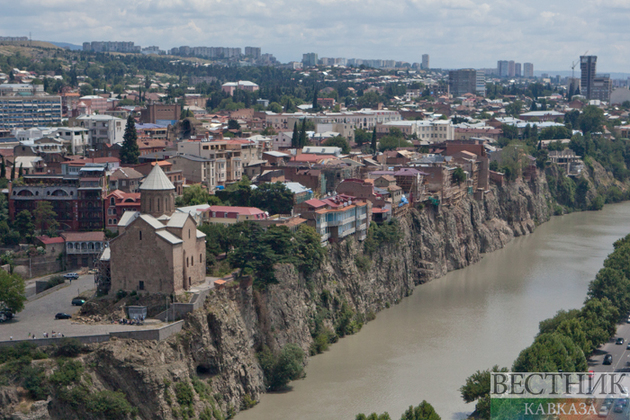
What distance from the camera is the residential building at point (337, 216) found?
108ft

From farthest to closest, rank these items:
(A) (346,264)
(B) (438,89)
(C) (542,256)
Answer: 1. (B) (438,89)
2. (C) (542,256)
3. (A) (346,264)

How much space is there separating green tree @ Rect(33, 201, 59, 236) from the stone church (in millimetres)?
7247

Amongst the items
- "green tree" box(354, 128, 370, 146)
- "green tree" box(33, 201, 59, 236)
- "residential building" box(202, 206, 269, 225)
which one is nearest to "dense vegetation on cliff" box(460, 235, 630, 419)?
"residential building" box(202, 206, 269, 225)

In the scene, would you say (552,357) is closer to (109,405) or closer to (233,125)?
(109,405)

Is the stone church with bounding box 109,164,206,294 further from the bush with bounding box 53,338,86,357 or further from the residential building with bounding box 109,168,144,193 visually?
the residential building with bounding box 109,168,144,193

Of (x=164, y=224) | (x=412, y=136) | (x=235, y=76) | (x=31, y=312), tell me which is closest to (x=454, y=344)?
(x=164, y=224)

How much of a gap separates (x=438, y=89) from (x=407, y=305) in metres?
85.0

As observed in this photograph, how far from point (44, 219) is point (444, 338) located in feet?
47.3

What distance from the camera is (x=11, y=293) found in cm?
2498

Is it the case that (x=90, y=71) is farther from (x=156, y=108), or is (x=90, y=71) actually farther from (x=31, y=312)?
(x=31, y=312)

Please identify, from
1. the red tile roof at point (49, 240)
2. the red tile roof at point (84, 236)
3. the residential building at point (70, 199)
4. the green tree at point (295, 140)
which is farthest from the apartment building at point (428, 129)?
the red tile roof at point (49, 240)

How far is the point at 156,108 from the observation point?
60750 mm

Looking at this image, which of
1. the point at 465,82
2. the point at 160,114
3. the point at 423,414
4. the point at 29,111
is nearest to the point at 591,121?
the point at 160,114

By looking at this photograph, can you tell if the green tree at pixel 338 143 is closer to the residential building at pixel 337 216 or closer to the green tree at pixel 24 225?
the residential building at pixel 337 216
